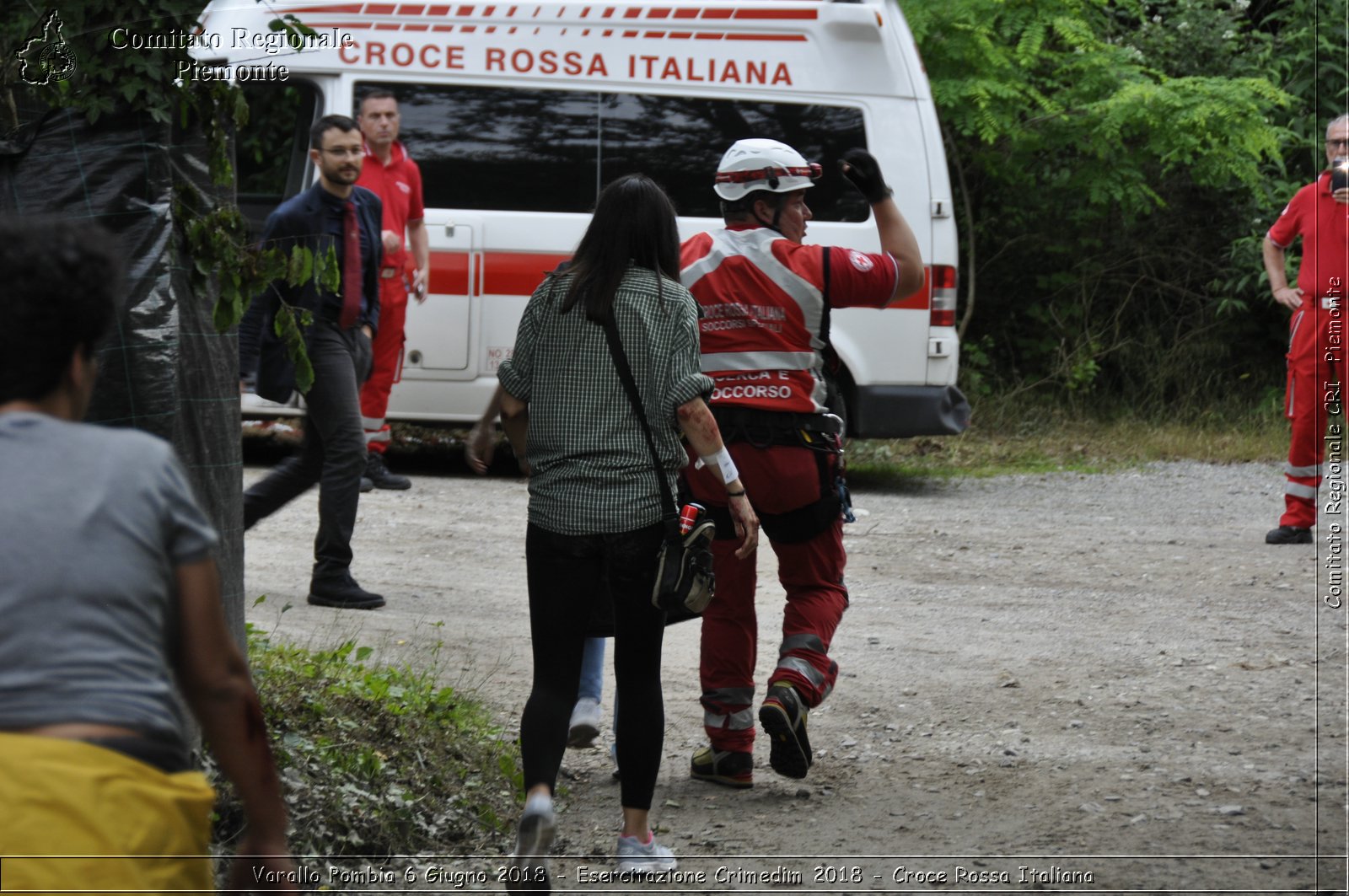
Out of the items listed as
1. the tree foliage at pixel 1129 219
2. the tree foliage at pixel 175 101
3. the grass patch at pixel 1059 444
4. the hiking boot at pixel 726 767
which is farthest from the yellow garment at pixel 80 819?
the tree foliage at pixel 1129 219

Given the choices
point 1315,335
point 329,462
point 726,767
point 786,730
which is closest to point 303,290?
point 329,462

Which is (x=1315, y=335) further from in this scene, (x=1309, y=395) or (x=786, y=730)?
(x=786, y=730)

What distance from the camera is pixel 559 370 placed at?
12.7 ft

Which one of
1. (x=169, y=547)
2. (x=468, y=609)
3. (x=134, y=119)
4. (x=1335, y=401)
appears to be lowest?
(x=468, y=609)

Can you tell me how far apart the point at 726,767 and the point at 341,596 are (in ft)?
7.68

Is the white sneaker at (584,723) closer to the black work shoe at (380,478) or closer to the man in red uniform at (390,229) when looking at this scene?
the man in red uniform at (390,229)

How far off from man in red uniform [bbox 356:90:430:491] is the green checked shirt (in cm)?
468

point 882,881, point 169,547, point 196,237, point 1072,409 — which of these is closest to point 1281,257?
point 1072,409

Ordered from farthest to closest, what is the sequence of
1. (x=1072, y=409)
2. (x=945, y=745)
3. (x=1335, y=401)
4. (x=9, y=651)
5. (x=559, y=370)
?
(x=1072, y=409)
(x=1335, y=401)
(x=945, y=745)
(x=559, y=370)
(x=9, y=651)

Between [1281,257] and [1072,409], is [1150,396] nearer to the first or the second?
[1072,409]

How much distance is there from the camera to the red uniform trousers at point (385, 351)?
8609 mm

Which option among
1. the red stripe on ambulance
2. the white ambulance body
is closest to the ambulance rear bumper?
the white ambulance body

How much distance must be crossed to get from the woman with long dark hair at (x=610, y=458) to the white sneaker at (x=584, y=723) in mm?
797

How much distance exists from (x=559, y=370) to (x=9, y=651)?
216 cm
